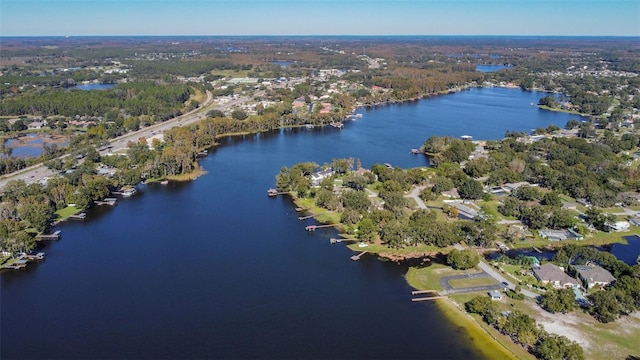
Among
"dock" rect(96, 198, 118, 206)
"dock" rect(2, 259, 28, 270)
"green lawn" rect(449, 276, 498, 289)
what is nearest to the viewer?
"green lawn" rect(449, 276, 498, 289)

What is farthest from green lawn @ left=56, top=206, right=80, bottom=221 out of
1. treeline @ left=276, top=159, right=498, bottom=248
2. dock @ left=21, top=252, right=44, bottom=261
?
treeline @ left=276, top=159, right=498, bottom=248

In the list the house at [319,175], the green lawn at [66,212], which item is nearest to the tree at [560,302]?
the house at [319,175]

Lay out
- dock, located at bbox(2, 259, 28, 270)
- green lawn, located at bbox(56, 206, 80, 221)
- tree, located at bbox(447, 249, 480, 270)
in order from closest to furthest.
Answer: tree, located at bbox(447, 249, 480, 270) → dock, located at bbox(2, 259, 28, 270) → green lawn, located at bbox(56, 206, 80, 221)

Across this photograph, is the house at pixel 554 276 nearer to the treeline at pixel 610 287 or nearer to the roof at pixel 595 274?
the roof at pixel 595 274

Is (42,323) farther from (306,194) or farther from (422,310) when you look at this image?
(306,194)

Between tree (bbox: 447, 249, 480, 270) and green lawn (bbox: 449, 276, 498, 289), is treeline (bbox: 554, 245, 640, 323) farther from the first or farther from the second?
tree (bbox: 447, 249, 480, 270)

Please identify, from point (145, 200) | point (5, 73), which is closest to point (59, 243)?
point (145, 200)

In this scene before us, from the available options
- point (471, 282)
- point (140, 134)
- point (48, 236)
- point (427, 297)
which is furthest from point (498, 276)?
point (140, 134)

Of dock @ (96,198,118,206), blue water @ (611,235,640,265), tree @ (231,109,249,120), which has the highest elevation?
tree @ (231,109,249,120)

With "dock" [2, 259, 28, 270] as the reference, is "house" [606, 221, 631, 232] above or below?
above
